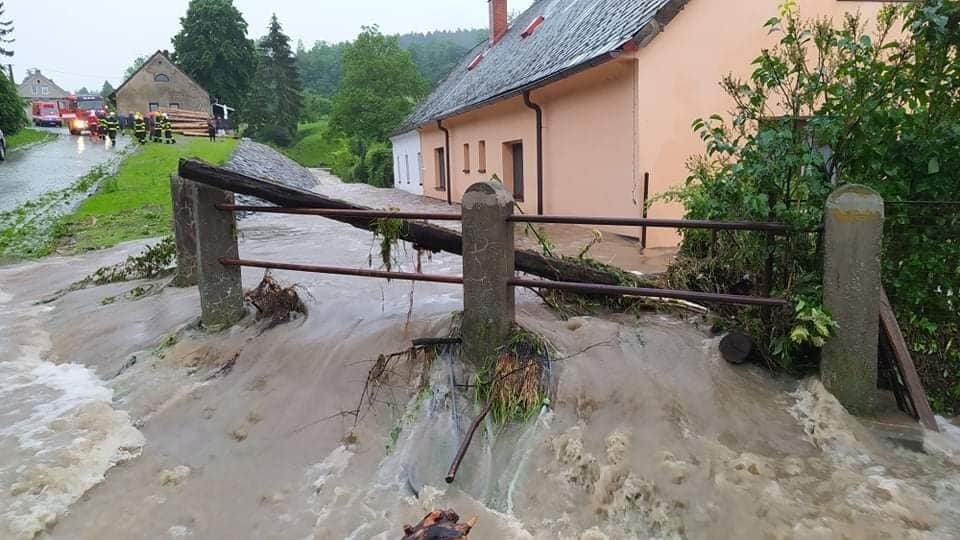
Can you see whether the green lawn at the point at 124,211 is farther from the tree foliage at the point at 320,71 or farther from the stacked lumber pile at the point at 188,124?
the tree foliage at the point at 320,71

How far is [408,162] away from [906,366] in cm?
2575

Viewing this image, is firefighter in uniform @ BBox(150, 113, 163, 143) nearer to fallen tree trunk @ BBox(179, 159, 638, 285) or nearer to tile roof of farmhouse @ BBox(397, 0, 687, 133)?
tile roof of farmhouse @ BBox(397, 0, 687, 133)

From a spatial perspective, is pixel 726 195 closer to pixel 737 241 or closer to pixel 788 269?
pixel 737 241

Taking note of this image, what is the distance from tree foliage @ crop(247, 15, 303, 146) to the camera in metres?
67.9

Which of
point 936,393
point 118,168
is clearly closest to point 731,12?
point 936,393

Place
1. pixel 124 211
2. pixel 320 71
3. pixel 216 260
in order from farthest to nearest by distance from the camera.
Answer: pixel 320 71 < pixel 124 211 < pixel 216 260

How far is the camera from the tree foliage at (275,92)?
2672 inches

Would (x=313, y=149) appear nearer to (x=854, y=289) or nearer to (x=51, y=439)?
(x=51, y=439)

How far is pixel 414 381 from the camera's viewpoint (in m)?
4.10

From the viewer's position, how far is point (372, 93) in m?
52.6

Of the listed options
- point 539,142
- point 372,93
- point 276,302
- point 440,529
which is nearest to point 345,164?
point 372,93

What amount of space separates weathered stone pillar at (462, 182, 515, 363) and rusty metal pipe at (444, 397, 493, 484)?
422 mm

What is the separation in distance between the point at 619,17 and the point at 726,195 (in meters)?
7.29

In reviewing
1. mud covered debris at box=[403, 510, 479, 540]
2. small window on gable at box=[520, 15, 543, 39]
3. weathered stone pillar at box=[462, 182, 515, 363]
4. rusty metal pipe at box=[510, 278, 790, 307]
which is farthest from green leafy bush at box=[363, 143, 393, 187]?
mud covered debris at box=[403, 510, 479, 540]
